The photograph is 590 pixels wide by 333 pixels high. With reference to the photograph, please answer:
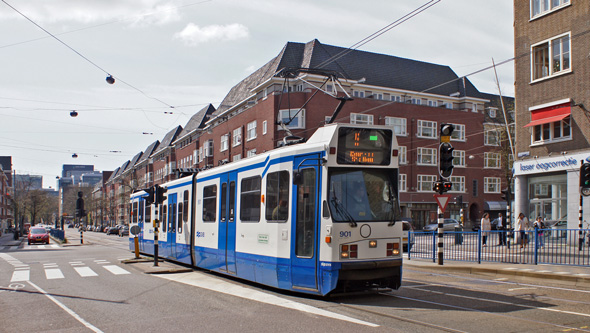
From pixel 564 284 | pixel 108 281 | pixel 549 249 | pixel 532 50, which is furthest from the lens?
pixel 532 50

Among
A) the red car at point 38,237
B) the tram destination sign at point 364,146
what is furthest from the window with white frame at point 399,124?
the tram destination sign at point 364,146

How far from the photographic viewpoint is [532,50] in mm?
26719

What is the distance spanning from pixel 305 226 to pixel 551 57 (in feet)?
67.4

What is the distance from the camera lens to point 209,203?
15180 millimetres

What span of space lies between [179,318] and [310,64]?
44798 mm

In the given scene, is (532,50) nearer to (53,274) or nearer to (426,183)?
(53,274)

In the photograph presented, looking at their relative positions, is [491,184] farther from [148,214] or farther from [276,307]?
[276,307]

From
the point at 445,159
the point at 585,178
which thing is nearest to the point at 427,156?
the point at 585,178

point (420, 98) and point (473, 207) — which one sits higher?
point (420, 98)

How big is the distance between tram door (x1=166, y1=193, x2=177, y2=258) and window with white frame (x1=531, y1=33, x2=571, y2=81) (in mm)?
18417

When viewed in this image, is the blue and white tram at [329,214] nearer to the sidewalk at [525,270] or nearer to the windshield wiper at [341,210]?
the windshield wiper at [341,210]

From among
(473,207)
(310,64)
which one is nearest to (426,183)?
(473,207)

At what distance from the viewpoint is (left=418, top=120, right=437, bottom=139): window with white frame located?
5397 centimetres

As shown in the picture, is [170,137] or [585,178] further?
[170,137]
